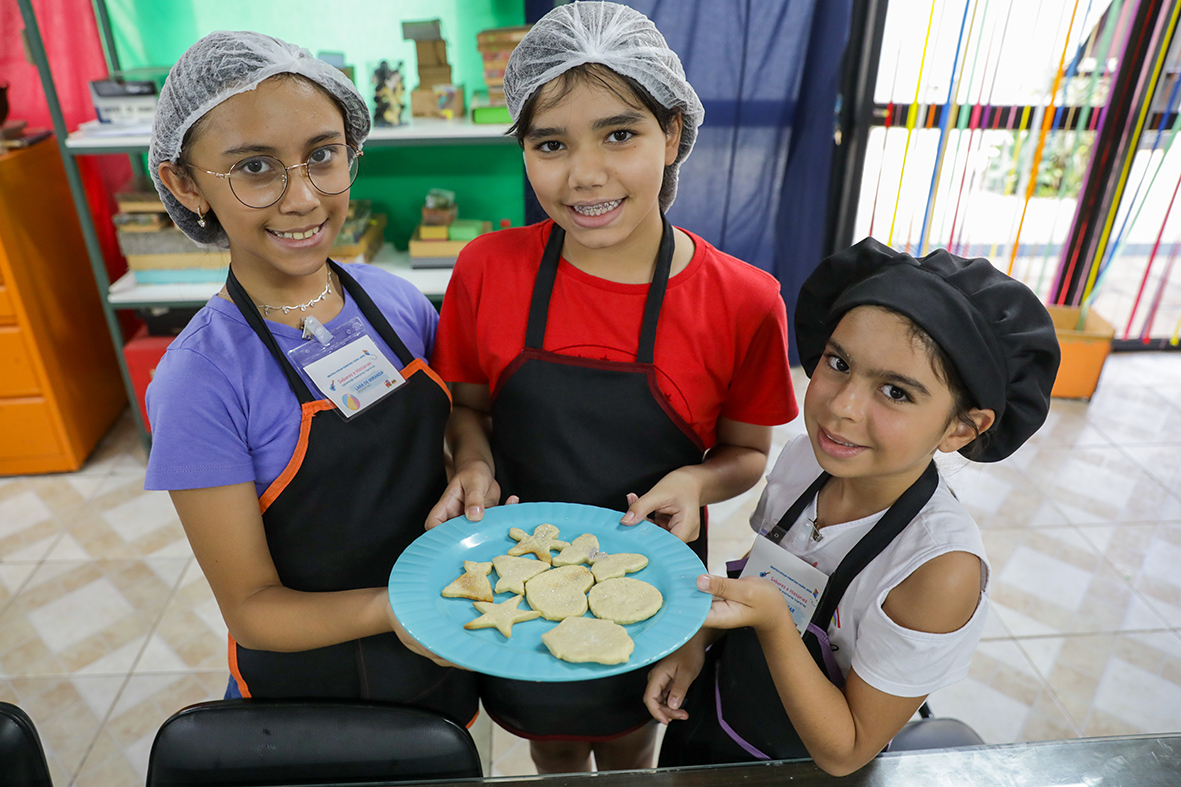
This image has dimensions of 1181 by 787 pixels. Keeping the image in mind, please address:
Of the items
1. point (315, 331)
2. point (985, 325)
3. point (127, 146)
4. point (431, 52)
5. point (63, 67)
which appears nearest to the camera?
point (985, 325)

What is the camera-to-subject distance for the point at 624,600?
1.02 metres

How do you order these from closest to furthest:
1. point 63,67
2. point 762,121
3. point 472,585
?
point 472,585 < point 63,67 < point 762,121

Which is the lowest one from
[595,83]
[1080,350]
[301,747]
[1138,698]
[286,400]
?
[1138,698]

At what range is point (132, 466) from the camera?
3.17 metres

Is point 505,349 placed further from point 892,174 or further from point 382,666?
point 892,174

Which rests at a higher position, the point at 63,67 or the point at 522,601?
the point at 63,67

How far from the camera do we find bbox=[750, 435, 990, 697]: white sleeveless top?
940 mm

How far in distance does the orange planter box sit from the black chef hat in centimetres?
307

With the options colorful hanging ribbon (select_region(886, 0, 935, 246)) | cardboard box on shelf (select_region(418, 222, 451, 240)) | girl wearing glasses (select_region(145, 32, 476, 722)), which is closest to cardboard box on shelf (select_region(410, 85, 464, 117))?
cardboard box on shelf (select_region(418, 222, 451, 240))

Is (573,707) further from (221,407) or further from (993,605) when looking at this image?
(993,605)

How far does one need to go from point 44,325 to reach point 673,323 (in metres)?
2.82

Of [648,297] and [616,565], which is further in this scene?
[648,297]

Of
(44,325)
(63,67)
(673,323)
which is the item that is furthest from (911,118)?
(44,325)

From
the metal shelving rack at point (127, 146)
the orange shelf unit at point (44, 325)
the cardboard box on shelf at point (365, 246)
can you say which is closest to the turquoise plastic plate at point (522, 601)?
the metal shelving rack at point (127, 146)
